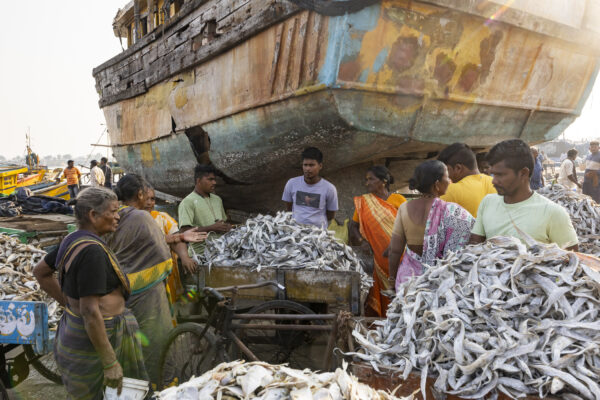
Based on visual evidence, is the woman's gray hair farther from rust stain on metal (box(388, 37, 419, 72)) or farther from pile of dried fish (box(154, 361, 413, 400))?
rust stain on metal (box(388, 37, 419, 72))

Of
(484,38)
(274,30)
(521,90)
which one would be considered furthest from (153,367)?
(521,90)

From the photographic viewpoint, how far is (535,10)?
18.9 ft

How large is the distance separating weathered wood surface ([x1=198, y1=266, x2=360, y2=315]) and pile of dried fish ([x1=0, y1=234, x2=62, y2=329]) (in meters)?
1.54

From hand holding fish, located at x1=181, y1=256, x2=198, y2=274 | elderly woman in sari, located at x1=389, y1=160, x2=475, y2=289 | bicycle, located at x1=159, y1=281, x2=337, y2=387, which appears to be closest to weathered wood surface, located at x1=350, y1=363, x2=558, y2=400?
bicycle, located at x1=159, y1=281, x2=337, y2=387

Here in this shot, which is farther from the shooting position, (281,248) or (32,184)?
(32,184)

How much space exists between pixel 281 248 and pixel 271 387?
2.47 metres

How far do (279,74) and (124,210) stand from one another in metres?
3.44

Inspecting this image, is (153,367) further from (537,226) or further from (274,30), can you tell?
(274,30)

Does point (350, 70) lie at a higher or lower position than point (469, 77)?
lower

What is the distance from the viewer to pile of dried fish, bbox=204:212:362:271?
3613mm

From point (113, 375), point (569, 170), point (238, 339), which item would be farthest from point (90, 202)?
point (569, 170)

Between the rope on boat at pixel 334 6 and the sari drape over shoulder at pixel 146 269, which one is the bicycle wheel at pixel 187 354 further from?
the rope on boat at pixel 334 6

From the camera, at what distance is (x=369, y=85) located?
505 centimetres

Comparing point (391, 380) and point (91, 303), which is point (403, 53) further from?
point (91, 303)
